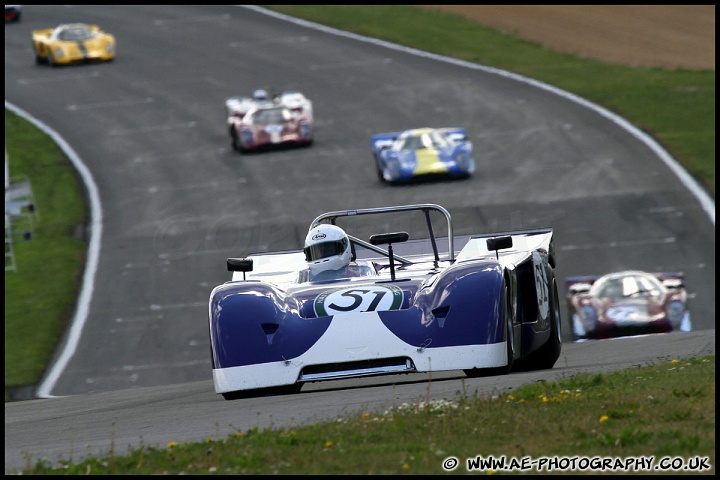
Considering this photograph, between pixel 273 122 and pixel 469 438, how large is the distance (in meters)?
29.5

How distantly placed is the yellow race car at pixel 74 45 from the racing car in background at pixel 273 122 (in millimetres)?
13571

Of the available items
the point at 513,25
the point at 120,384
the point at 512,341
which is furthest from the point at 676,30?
the point at 512,341

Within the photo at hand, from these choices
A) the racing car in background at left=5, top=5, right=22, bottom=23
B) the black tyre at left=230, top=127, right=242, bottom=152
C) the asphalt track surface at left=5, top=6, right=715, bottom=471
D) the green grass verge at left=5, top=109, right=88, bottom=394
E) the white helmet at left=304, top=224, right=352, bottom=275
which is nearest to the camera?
the asphalt track surface at left=5, top=6, right=715, bottom=471

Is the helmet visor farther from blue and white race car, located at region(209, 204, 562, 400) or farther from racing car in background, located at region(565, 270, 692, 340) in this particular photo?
racing car in background, located at region(565, 270, 692, 340)

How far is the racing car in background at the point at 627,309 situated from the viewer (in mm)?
19125

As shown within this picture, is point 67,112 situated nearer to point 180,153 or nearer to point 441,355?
point 180,153

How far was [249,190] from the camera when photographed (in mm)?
32594

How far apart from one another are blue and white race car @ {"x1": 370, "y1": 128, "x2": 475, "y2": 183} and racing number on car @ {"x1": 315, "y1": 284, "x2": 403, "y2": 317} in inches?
831

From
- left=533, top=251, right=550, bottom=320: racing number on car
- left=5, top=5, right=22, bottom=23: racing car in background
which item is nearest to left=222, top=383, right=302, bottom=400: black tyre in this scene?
left=533, top=251, right=550, bottom=320: racing number on car

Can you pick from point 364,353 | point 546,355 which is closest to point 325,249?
point 364,353

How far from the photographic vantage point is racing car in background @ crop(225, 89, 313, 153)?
3591 cm

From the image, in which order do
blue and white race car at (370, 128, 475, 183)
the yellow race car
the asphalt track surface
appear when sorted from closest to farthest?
the asphalt track surface < blue and white race car at (370, 128, 475, 183) < the yellow race car

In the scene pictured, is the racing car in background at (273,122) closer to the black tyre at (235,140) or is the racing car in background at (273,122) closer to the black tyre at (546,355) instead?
the black tyre at (235,140)

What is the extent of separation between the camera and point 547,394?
8742mm
